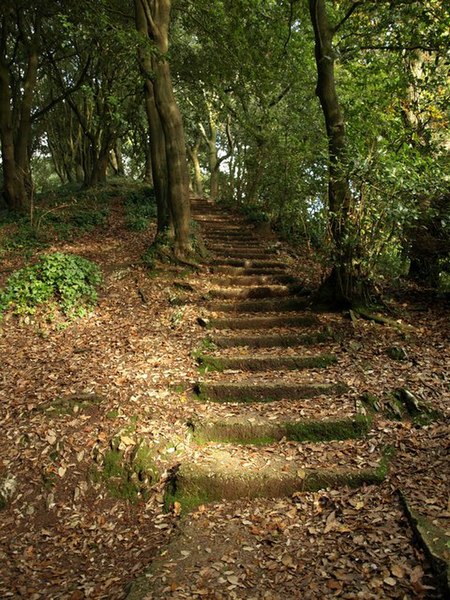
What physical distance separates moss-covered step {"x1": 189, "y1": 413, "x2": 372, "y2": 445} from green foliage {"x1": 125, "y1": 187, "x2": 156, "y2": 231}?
884cm

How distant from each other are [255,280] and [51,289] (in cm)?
448

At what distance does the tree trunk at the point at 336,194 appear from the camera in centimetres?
718

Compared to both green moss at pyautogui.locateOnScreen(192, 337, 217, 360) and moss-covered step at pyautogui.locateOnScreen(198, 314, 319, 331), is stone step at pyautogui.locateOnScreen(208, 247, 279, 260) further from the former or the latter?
green moss at pyautogui.locateOnScreen(192, 337, 217, 360)

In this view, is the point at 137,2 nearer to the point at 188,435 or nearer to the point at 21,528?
the point at 188,435

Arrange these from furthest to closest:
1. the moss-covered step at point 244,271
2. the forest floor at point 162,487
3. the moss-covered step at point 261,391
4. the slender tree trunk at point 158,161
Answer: the slender tree trunk at point 158,161
the moss-covered step at point 244,271
the moss-covered step at point 261,391
the forest floor at point 162,487

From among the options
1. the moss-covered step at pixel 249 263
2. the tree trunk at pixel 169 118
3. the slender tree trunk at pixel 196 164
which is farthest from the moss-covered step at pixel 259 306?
the slender tree trunk at pixel 196 164

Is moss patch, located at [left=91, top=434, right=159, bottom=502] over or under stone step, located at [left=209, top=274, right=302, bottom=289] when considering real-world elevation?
under

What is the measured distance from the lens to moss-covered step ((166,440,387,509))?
4.35 m

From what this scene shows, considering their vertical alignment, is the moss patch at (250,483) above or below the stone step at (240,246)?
below

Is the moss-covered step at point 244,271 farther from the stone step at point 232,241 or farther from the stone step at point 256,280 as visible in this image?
the stone step at point 232,241

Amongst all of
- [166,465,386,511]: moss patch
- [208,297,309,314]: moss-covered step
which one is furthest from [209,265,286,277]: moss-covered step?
[166,465,386,511]: moss patch

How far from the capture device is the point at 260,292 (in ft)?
30.1

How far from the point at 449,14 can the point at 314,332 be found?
242 inches

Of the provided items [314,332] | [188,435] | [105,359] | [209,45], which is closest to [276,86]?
[209,45]
